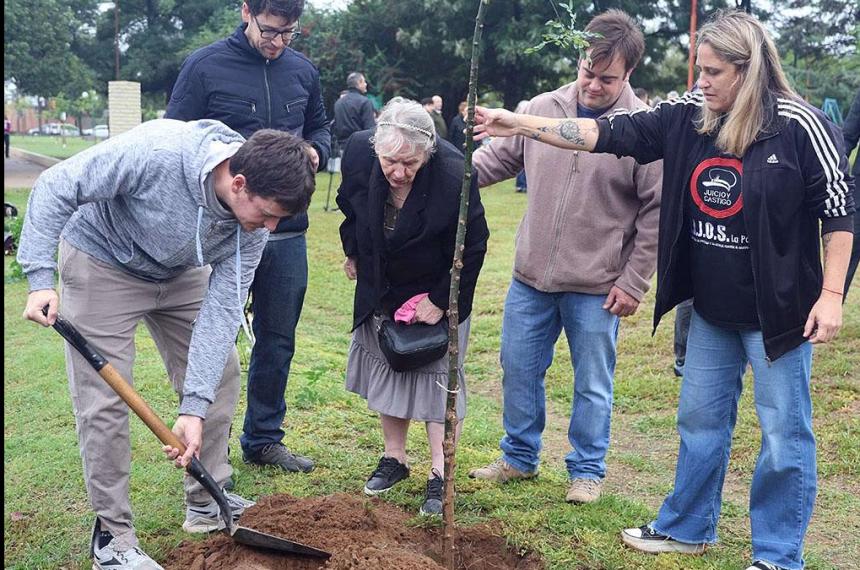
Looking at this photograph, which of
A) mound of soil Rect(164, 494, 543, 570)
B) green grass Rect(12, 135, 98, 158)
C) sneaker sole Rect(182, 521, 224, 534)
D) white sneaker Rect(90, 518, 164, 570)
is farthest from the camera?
green grass Rect(12, 135, 98, 158)

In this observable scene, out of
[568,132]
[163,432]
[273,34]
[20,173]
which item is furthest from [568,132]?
[20,173]

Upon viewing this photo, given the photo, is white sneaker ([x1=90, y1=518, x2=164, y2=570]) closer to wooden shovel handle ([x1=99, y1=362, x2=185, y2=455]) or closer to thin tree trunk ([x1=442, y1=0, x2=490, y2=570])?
wooden shovel handle ([x1=99, y1=362, x2=185, y2=455])

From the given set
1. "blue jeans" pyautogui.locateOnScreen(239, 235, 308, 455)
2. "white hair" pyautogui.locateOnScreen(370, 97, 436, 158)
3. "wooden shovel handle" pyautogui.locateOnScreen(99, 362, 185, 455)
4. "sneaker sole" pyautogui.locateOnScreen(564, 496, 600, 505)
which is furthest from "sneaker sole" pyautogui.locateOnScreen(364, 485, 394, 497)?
"white hair" pyautogui.locateOnScreen(370, 97, 436, 158)

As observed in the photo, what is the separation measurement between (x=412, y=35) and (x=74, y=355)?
22.4 m

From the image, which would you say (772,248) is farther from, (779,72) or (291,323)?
(291,323)

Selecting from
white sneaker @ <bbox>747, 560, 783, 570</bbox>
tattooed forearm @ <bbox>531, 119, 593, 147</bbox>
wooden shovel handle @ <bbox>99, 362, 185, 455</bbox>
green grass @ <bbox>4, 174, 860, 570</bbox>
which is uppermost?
tattooed forearm @ <bbox>531, 119, 593, 147</bbox>

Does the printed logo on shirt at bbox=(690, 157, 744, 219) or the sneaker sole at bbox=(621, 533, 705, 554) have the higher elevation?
Result: the printed logo on shirt at bbox=(690, 157, 744, 219)

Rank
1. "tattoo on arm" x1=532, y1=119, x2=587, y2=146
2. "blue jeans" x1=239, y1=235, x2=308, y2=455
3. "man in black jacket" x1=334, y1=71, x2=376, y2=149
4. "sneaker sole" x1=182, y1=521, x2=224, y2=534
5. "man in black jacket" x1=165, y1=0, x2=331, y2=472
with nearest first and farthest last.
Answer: "tattoo on arm" x1=532, y1=119, x2=587, y2=146 < "sneaker sole" x1=182, y1=521, x2=224, y2=534 < "man in black jacket" x1=165, y1=0, x2=331, y2=472 < "blue jeans" x1=239, y1=235, x2=308, y2=455 < "man in black jacket" x1=334, y1=71, x2=376, y2=149

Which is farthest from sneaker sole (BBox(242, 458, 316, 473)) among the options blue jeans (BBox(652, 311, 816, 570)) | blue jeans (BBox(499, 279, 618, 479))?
blue jeans (BBox(652, 311, 816, 570))

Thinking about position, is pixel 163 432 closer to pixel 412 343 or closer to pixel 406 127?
pixel 412 343

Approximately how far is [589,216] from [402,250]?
32.5 inches

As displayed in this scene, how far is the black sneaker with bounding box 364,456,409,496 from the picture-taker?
417 cm

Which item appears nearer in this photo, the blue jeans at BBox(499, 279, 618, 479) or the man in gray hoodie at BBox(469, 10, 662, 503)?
the man in gray hoodie at BBox(469, 10, 662, 503)

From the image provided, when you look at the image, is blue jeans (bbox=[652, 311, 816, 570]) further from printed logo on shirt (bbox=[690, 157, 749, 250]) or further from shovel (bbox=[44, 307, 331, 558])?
shovel (bbox=[44, 307, 331, 558])
